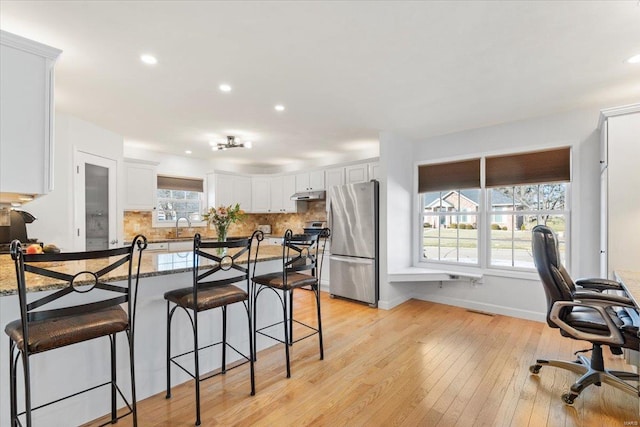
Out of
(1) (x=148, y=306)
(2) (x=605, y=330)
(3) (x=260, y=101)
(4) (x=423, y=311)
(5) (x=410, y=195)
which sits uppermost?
(3) (x=260, y=101)

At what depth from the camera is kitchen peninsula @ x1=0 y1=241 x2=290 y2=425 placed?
5.48 ft

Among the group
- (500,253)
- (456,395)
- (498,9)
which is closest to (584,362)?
(456,395)

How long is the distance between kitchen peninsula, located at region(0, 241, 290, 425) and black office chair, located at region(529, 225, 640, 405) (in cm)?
218

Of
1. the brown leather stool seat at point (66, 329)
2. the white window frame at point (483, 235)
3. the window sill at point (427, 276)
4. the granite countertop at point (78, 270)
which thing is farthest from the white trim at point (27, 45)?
the white window frame at point (483, 235)

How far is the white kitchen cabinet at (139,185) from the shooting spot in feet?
16.3

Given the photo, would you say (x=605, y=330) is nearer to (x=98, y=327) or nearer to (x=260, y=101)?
(x=98, y=327)

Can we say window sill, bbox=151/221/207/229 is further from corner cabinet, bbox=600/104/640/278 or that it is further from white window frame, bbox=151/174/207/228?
corner cabinet, bbox=600/104/640/278

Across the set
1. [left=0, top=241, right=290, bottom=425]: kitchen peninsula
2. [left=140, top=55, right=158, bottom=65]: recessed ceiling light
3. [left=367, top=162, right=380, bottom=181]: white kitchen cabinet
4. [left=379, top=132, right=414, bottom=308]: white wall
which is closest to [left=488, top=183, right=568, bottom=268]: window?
[left=379, top=132, right=414, bottom=308]: white wall

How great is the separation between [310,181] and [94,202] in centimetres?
341

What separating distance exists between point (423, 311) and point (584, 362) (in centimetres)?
185

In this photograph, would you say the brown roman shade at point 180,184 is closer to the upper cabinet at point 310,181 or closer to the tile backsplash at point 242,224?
the tile backsplash at point 242,224

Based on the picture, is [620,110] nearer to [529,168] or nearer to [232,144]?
[529,168]

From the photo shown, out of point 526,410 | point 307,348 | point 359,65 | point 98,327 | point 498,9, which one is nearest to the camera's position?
point 98,327

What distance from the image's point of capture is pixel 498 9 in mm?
1840
